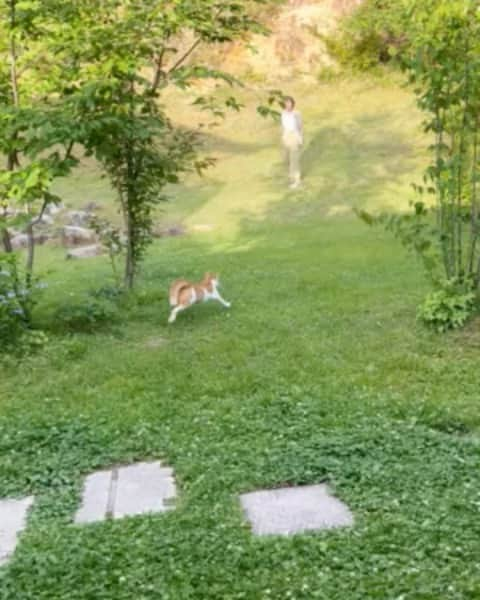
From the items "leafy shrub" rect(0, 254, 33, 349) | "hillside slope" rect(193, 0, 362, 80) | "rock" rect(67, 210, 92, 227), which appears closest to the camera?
"leafy shrub" rect(0, 254, 33, 349)

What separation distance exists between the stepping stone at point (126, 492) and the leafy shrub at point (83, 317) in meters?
2.68

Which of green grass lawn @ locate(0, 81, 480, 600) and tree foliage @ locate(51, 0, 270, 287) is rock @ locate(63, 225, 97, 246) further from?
tree foliage @ locate(51, 0, 270, 287)

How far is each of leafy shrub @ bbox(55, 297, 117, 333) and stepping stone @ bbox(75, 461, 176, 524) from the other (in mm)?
2682

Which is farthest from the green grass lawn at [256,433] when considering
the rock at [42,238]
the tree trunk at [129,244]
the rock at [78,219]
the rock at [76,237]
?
the rock at [78,219]

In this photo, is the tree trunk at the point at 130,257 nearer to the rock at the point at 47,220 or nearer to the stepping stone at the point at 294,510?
the stepping stone at the point at 294,510

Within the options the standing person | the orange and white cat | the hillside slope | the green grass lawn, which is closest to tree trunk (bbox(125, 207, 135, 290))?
the green grass lawn

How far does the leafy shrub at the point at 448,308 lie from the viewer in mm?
5613

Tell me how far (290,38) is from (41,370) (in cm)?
1723

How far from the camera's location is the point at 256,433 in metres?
3.97

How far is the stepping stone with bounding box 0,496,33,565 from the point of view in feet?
9.97

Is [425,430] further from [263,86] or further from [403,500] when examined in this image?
[263,86]

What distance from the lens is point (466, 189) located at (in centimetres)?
613

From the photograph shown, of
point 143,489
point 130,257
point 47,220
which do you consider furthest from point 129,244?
point 47,220

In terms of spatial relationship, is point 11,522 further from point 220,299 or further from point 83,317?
point 220,299
